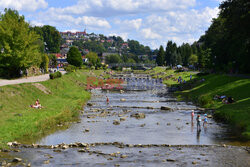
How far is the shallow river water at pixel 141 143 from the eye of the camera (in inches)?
1067

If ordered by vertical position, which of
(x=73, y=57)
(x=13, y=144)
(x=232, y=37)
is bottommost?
(x=13, y=144)

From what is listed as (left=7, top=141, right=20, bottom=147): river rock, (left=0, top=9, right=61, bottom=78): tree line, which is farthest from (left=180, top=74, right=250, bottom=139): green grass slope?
(left=0, top=9, right=61, bottom=78): tree line

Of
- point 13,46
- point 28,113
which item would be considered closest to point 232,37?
point 28,113

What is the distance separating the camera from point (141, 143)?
33.4m

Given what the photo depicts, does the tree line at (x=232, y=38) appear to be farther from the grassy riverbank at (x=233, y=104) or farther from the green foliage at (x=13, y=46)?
the green foliage at (x=13, y=46)

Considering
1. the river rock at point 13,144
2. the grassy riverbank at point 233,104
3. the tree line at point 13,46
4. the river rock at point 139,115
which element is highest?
the tree line at point 13,46

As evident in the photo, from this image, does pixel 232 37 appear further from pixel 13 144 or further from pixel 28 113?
pixel 13 144

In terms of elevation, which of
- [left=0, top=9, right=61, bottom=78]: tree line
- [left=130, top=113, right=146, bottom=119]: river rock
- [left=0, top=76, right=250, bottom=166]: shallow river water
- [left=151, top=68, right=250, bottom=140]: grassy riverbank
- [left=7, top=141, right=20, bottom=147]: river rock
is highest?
[left=0, top=9, right=61, bottom=78]: tree line

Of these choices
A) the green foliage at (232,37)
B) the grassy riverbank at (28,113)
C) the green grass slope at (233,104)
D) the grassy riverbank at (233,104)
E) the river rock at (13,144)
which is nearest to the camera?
the river rock at (13,144)

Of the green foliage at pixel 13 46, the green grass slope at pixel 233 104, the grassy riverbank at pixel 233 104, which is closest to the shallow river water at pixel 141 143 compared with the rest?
the grassy riverbank at pixel 233 104

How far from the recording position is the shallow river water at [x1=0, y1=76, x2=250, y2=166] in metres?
27.1

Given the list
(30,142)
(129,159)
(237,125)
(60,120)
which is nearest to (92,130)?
(60,120)

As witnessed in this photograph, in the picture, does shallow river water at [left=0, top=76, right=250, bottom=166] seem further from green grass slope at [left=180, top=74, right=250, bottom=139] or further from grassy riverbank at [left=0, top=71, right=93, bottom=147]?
grassy riverbank at [left=0, top=71, right=93, bottom=147]

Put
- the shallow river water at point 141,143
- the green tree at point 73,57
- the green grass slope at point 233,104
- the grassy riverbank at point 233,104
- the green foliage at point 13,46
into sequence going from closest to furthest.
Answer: the shallow river water at point 141,143, the grassy riverbank at point 233,104, the green grass slope at point 233,104, the green foliage at point 13,46, the green tree at point 73,57
